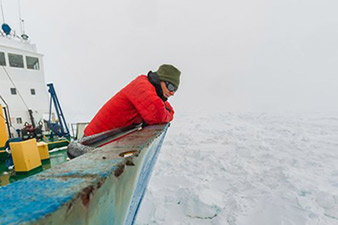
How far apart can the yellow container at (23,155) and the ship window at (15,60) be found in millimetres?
6295

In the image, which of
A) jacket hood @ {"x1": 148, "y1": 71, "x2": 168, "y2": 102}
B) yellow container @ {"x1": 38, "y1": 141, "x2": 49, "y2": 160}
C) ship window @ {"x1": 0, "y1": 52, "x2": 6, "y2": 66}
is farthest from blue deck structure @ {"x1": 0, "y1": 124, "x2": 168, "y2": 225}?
ship window @ {"x1": 0, "y1": 52, "x2": 6, "y2": 66}

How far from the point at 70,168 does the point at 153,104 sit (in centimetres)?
118

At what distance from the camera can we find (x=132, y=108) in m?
1.84

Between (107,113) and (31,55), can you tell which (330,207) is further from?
(31,55)

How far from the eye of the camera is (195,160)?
5.90 metres

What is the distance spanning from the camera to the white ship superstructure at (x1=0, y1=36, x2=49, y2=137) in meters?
7.25

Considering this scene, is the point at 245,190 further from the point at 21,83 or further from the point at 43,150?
the point at 21,83

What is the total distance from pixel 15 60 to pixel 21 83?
3.61ft

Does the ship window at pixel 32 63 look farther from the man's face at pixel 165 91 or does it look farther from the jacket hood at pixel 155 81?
the man's face at pixel 165 91

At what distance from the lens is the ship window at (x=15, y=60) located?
24.5ft

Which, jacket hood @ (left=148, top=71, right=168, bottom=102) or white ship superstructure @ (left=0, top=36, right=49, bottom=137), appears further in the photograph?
white ship superstructure @ (left=0, top=36, right=49, bottom=137)

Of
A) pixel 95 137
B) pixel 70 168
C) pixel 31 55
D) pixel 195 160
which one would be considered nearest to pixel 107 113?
pixel 95 137

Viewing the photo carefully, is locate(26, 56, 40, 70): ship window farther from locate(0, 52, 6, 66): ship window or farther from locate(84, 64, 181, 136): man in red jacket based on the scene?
locate(84, 64, 181, 136): man in red jacket

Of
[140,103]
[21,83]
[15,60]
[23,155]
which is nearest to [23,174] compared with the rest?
[23,155]
